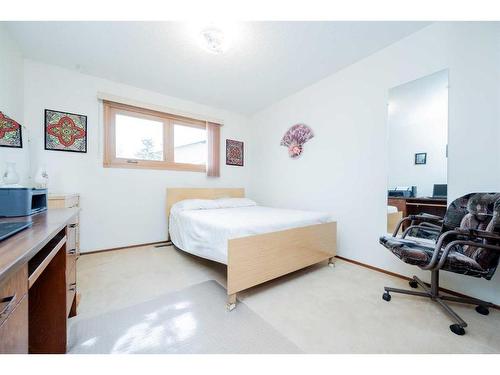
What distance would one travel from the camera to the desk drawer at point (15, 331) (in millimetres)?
506

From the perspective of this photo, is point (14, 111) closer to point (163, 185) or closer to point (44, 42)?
point (44, 42)

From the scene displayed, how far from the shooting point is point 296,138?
3.27 meters

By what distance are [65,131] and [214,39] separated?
2.25 m

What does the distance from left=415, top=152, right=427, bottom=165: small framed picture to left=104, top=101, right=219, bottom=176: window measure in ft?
9.39

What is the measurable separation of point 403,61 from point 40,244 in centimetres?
309

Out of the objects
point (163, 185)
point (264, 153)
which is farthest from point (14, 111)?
point (264, 153)

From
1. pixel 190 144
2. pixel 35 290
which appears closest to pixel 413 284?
pixel 35 290

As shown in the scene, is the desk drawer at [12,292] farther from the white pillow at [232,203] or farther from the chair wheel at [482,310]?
the chair wheel at [482,310]

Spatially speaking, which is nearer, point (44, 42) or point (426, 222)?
point (426, 222)

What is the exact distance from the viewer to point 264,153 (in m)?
3.97

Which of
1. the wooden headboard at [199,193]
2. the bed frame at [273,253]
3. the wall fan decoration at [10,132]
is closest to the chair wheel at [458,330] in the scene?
the bed frame at [273,253]

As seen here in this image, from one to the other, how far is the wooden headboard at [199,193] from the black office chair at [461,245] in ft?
8.70
